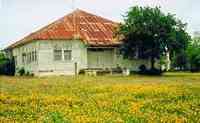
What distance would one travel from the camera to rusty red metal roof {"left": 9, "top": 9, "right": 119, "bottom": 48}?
4759 centimetres

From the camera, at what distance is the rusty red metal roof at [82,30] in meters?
47.6

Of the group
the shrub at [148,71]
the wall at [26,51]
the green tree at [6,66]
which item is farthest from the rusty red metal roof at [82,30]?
the green tree at [6,66]

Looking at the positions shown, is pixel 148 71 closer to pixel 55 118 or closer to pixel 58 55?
pixel 58 55

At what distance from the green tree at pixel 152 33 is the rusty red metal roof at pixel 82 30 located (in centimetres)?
298

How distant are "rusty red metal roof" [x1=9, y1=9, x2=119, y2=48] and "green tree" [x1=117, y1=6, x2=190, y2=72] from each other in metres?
2.98

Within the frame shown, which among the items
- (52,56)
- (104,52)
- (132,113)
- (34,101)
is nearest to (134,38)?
(104,52)

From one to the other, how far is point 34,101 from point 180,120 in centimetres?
687

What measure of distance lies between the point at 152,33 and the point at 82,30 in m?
7.96

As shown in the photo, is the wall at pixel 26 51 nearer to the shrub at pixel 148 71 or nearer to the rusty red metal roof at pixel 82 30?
the rusty red metal roof at pixel 82 30

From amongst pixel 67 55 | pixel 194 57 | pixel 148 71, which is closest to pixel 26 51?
pixel 67 55

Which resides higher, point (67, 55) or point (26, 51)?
point (26, 51)

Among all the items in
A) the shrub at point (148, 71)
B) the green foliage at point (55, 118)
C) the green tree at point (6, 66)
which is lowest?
the green foliage at point (55, 118)

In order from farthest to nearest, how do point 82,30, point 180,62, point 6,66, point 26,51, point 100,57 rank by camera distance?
point 180,62
point 6,66
point 26,51
point 82,30
point 100,57

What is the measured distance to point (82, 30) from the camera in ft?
162
